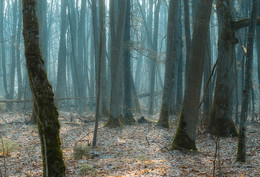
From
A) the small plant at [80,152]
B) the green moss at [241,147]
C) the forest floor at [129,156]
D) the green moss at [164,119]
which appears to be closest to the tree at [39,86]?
the forest floor at [129,156]

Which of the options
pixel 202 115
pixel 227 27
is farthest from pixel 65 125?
pixel 227 27

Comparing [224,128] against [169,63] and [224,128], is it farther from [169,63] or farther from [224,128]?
[169,63]

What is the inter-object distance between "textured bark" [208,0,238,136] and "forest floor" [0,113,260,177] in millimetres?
499

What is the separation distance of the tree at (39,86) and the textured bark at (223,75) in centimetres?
623

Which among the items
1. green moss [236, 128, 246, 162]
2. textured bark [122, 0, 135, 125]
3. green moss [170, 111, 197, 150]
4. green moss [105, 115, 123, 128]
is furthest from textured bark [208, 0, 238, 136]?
textured bark [122, 0, 135, 125]

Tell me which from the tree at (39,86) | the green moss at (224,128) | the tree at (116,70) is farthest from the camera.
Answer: the tree at (116,70)

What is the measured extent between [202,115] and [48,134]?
23.7ft

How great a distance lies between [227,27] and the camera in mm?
8836

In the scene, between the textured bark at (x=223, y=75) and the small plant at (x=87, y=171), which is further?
the textured bark at (x=223, y=75)

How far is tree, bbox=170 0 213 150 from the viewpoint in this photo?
695 cm

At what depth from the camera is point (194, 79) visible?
279 inches

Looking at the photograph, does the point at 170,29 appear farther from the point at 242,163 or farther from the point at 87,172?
the point at 87,172

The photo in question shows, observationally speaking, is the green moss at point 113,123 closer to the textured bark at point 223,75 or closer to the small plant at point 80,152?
the textured bark at point 223,75

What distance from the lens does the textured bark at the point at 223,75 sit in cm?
893
